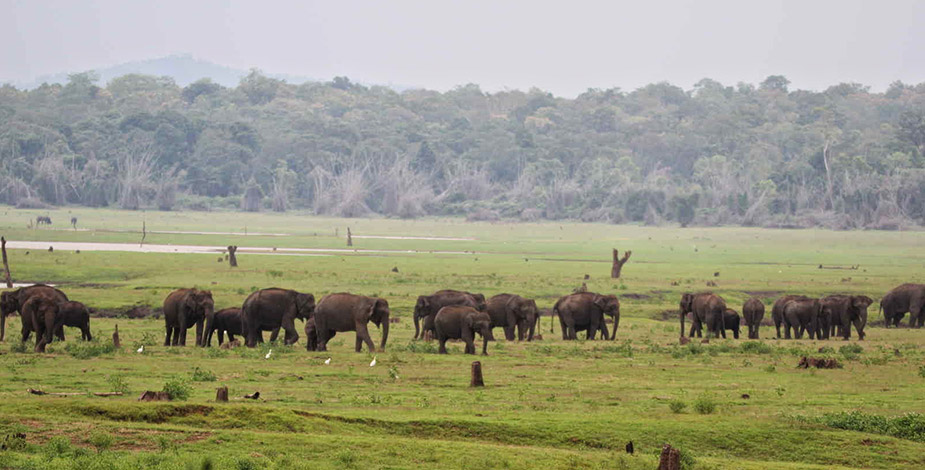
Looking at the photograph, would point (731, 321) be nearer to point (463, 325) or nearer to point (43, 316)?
point (463, 325)

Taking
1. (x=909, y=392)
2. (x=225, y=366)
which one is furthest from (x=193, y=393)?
(x=909, y=392)

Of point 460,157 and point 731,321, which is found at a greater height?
point 460,157

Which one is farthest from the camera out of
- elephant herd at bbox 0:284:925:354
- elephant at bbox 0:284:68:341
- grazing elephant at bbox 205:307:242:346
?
grazing elephant at bbox 205:307:242:346

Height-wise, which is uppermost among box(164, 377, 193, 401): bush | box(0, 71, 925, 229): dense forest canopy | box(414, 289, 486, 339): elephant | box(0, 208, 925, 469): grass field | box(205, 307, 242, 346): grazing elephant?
box(0, 71, 925, 229): dense forest canopy

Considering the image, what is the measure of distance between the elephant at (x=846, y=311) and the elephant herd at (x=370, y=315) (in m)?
0.02

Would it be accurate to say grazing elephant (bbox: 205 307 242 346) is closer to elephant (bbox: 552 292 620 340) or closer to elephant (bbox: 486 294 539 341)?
elephant (bbox: 486 294 539 341)

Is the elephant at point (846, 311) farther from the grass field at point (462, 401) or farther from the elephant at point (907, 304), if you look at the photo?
the elephant at point (907, 304)

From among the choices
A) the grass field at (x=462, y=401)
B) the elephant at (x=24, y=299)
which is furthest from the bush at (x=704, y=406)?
the elephant at (x=24, y=299)

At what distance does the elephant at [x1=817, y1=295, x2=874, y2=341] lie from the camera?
3145 centimetres

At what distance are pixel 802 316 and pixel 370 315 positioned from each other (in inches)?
464

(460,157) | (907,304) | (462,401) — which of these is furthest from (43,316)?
(460,157)

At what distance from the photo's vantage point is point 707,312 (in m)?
31.2

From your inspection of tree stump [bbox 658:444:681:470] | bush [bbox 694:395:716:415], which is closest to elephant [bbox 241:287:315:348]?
bush [bbox 694:395:716:415]

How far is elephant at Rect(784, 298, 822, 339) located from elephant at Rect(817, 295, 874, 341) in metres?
0.26
